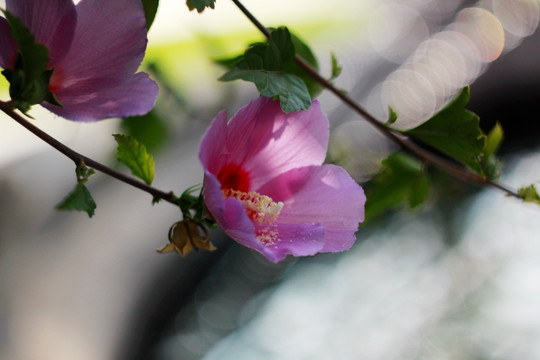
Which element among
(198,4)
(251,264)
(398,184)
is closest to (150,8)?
(198,4)

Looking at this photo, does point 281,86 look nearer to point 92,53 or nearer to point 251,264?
point 92,53

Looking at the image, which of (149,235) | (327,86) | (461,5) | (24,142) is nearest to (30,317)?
(149,235)

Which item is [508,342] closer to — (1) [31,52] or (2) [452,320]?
(2) [452,320]

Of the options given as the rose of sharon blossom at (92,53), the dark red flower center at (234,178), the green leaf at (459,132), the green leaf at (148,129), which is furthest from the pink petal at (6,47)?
the green leaf at (148,129)

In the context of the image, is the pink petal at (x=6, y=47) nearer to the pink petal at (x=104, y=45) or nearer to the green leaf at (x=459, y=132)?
the pink petal at (x=104, y=45)

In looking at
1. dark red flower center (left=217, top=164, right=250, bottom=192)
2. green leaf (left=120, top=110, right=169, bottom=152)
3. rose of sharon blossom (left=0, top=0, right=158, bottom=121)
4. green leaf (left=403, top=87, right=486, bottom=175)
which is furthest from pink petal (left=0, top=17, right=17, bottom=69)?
green leaf (left=120, top=110, right=169, bottom=152)

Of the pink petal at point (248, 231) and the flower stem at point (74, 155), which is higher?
the flower stem at point (74, 155)

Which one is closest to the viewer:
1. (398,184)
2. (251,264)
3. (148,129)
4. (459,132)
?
(459,132)
